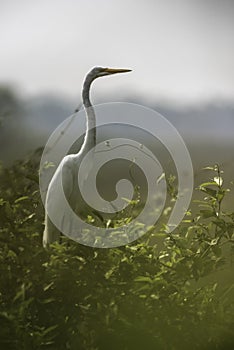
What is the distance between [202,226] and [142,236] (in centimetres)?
13

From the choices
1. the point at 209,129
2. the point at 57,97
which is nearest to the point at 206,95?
the point at 209,129

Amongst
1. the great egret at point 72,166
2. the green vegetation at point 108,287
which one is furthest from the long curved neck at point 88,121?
the green vegetation at point 108,287

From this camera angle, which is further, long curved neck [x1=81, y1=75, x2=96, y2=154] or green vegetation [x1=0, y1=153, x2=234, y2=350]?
long curved neck [x1=81, y1=75, x2=96, y2=154]

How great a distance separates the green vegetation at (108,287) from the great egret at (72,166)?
28mm

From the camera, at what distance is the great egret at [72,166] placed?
1161 mm

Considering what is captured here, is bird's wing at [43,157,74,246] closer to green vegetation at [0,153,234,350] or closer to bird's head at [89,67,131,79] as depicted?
green vegetation at [0,153,234,350]

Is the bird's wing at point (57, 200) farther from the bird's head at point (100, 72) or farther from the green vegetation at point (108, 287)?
the bird's head at point (100, 72)

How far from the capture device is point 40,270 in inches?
43.1

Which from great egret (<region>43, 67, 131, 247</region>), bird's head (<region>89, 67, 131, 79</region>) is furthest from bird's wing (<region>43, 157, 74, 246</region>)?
bird's head (<region>89, 67, 131, 79</region>)

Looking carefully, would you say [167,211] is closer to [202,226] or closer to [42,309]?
[202,226]

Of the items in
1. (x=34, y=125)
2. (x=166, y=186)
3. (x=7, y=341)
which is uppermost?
(x=34, y=125)

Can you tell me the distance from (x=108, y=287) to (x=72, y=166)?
286 millimetres

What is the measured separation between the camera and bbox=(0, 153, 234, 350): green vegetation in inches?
43.1

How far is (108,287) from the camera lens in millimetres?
1122
